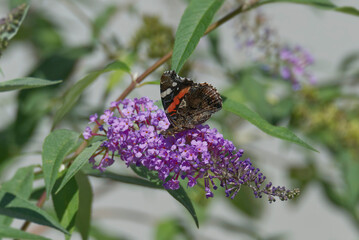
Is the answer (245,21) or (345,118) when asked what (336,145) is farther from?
(245,21)

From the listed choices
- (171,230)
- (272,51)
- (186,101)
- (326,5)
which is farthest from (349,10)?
(171,230)

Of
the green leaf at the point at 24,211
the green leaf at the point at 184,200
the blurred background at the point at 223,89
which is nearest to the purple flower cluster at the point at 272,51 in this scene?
the blurred background at the point at 223,89

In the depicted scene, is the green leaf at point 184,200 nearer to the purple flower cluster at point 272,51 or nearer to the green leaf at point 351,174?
the purple flower cluster at point 272,51

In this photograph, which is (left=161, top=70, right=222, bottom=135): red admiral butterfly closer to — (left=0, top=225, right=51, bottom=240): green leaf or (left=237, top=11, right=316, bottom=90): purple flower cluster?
(left=0, top=225, right=51, bottom=240): green leaf

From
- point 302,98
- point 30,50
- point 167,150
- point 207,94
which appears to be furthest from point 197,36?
point 30,50

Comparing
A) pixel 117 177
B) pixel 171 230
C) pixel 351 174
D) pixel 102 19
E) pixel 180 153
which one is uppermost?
pixel 102 19

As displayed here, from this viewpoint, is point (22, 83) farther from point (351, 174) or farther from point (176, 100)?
point (351, 174)
